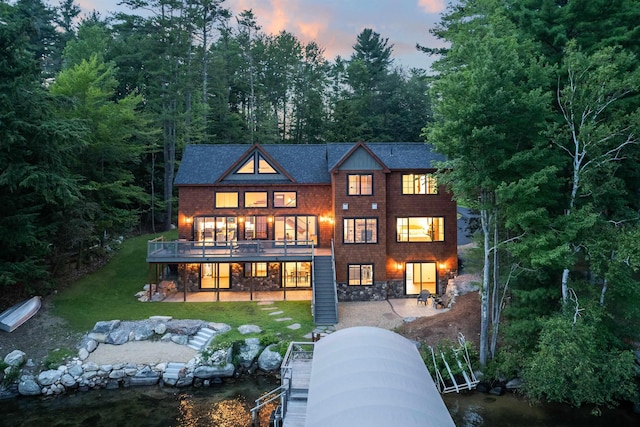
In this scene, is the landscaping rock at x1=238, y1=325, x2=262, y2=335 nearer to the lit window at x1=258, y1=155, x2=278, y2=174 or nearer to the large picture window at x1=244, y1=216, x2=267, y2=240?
the large picture window at x1=244, y1=216, x2=267, y2=240

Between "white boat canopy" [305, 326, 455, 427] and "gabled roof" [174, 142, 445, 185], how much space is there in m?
12.9

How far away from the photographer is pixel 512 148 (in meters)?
13.6

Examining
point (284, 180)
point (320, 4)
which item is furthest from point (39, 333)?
point (320, 4)

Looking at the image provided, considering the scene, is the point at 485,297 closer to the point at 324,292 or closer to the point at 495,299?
the point at 495,299

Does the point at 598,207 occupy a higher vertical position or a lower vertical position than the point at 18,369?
higher

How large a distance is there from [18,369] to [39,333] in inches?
95.4

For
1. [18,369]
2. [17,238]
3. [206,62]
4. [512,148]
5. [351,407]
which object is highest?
[206,62]

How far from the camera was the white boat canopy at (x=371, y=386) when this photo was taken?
7191 mm

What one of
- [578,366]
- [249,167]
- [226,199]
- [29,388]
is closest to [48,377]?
[29,388]

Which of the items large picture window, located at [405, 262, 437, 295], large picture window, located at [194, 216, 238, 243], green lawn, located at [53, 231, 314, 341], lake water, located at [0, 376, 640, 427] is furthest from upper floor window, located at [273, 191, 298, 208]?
lake water, located at [0, 376, 640, 427]

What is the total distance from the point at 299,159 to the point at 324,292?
8.76 meters

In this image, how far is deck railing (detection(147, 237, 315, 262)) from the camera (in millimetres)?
20172

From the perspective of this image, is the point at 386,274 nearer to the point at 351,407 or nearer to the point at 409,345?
the point at 409,345

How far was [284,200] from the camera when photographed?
23.3 metres
